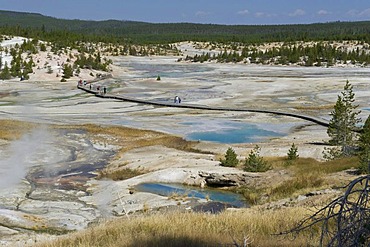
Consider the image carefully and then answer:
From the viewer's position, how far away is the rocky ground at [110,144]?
14961 millimetres

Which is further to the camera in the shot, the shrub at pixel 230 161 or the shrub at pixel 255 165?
the shrub at pixel 230 161

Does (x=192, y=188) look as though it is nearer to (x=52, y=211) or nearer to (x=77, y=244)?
(x=52, y=211)

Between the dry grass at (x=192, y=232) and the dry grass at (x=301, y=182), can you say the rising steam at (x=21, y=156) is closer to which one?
the dry grass at (x=301, y=182)

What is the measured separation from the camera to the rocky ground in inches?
589

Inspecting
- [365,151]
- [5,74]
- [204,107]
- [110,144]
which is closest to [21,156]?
[110,144]

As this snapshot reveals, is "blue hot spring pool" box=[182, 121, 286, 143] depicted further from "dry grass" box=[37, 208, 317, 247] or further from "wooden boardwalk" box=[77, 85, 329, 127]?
"dry grass" box=[37, 208, 317, 247]

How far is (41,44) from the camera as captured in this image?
2467 inches

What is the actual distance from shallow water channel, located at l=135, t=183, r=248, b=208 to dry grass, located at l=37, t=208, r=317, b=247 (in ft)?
22.2

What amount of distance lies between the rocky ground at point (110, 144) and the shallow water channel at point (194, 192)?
43 cm

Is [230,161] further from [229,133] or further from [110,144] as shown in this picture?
[229,133]

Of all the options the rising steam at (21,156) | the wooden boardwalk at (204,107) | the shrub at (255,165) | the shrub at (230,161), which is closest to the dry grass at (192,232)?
the shrub at (255,165)

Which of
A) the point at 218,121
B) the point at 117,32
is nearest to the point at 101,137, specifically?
the point at 218,121

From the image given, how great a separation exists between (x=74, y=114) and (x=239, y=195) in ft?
60.6

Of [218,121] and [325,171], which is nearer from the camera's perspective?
[325,171]
